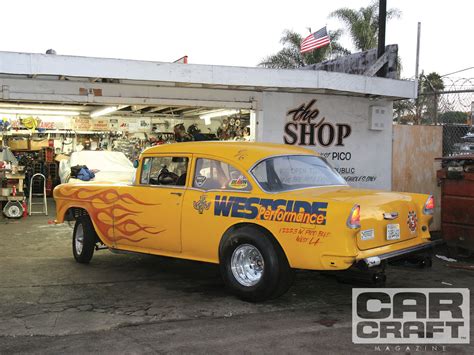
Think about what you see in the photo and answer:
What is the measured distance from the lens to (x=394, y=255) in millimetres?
5434

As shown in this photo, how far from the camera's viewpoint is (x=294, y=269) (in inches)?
219

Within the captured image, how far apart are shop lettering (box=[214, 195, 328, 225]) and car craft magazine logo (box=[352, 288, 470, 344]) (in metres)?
1.09

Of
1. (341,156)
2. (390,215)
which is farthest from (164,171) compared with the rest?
(341,156)

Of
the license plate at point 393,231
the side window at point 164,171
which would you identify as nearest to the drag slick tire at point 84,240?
the side window at point 164,171

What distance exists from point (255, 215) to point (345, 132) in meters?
5.67

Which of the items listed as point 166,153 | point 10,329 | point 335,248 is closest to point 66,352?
point 10,329

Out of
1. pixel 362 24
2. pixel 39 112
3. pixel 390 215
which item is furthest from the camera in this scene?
pixel 362 24

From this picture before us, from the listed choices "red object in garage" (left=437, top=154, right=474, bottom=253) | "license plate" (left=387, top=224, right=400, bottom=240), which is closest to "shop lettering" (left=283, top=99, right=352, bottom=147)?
"red object in garage" (left=437, top=154, right=474, bottom=253)

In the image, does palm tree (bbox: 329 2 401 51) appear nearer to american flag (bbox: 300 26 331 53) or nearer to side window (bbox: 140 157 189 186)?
american flag (bbox: 300 26 331 53)

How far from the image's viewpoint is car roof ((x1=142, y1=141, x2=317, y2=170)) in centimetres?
602

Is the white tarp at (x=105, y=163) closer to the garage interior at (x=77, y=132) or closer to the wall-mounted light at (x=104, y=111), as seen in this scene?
the garage interior at (x=77, y=132)

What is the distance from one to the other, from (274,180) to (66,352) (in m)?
2.77

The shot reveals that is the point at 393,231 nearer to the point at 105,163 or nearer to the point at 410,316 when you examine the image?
the point at 410,316

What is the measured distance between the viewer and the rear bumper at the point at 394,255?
5.07m
